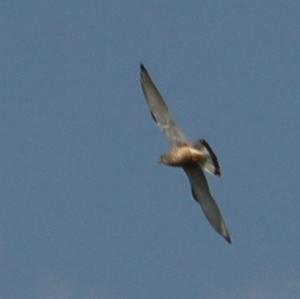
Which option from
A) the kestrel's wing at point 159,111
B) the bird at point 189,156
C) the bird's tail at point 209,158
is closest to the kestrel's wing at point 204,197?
the bird at point 189,156

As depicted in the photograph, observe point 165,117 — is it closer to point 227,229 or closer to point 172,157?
point 172,157

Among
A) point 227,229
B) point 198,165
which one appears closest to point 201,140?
point 198,165

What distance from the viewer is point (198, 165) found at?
21.6m

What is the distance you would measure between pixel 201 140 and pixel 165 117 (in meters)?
1.04

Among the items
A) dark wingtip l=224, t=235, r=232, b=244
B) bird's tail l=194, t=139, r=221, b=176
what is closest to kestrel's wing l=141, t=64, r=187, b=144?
bird's tail l=194, t=139, r=221, b=176

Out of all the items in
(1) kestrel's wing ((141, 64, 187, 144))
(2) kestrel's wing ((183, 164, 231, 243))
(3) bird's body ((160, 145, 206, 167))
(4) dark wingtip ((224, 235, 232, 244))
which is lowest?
(4) dark wingtip ((224, 235, 232, 244))

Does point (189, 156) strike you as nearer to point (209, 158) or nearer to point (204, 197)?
point (209, 158)

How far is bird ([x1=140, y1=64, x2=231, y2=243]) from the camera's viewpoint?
21281 millimetres

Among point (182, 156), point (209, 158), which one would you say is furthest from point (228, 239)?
point (182, 156)

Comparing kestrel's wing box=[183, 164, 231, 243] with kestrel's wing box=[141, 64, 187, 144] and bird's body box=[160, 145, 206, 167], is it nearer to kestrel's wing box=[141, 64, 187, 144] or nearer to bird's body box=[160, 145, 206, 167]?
bird's body box=[160, 145, 206, 167]

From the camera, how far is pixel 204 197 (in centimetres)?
2230

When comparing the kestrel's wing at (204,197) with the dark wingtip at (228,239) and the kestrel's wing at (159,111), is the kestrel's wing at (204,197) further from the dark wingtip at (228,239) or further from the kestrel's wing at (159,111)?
the kestrel's wing at (159,111)

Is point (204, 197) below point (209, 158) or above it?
below

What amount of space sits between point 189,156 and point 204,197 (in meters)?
1.26
